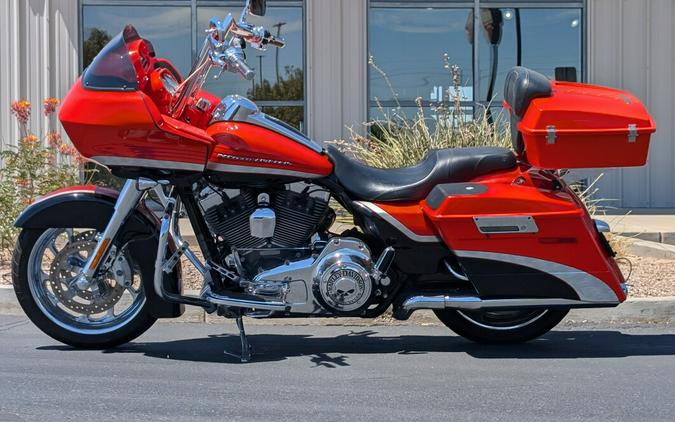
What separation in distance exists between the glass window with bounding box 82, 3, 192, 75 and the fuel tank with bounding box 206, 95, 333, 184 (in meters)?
7.15

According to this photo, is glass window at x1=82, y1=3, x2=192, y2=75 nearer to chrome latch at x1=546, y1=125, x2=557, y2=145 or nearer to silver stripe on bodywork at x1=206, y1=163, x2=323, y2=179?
silver stripe on bodywork at x1=206, y1=163, x2=323, y2=179

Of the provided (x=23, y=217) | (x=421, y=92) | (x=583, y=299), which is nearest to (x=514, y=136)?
(x=583, y=299)

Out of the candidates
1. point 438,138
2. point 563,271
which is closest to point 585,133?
point 563,271

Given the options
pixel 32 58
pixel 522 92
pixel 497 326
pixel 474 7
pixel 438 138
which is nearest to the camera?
pixel 522 92

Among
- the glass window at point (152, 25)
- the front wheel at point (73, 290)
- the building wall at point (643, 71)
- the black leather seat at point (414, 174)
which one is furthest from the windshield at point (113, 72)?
the building wall at point (643, 71)

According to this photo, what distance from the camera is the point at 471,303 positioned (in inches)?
183

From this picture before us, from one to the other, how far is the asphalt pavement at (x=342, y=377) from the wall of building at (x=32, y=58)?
5798 mm

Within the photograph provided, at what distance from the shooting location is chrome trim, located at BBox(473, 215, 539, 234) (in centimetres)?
462

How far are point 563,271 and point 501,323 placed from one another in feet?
2.08

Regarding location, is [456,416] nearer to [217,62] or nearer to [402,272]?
[402,272]

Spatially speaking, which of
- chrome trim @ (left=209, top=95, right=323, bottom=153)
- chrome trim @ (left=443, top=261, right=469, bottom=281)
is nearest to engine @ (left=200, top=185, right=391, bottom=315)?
chrome trim @ (left=209, top=95, right=323, bottom=153)

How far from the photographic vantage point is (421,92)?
38.3 ft

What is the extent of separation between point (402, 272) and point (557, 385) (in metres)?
0.99

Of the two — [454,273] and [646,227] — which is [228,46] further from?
[646,227]
